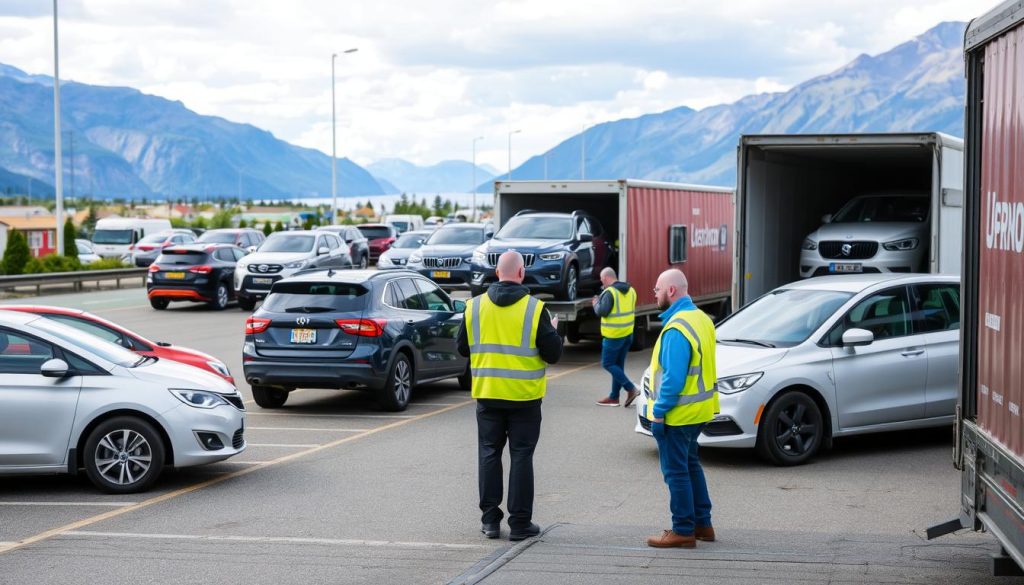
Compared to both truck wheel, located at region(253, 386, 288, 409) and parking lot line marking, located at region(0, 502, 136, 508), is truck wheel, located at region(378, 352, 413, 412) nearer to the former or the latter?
truck wheel, located at region(253, 386, 288, 409)

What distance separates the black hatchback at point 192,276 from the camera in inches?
1188

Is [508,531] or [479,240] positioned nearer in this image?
[508,531]

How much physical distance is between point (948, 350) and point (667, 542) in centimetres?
504

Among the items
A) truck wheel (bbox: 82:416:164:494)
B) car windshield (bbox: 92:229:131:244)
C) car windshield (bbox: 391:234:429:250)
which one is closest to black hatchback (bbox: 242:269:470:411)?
truck wheel (bbox: 82:416:164:494)

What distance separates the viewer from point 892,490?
9.75 m

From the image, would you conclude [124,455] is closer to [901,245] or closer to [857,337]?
[857,337]

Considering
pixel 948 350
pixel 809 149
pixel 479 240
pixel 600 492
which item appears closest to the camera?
pixel 600 492

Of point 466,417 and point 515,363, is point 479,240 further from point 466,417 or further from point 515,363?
point 515,363

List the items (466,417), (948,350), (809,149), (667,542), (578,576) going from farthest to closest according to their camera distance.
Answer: (809,149) → (466,417) → (948,350) → (667,542) → (578,576)

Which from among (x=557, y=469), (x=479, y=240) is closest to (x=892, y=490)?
(x=557, y=469)

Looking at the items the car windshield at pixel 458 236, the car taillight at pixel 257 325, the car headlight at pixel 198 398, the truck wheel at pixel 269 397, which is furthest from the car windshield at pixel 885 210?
the car headlight at pixel 198 398

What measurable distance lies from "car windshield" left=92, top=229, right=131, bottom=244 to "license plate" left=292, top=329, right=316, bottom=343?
131ft

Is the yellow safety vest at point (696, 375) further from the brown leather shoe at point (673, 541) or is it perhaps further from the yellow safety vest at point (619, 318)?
the yellow safety vest at point (619, 318)

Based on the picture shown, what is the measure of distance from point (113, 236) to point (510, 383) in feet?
153
